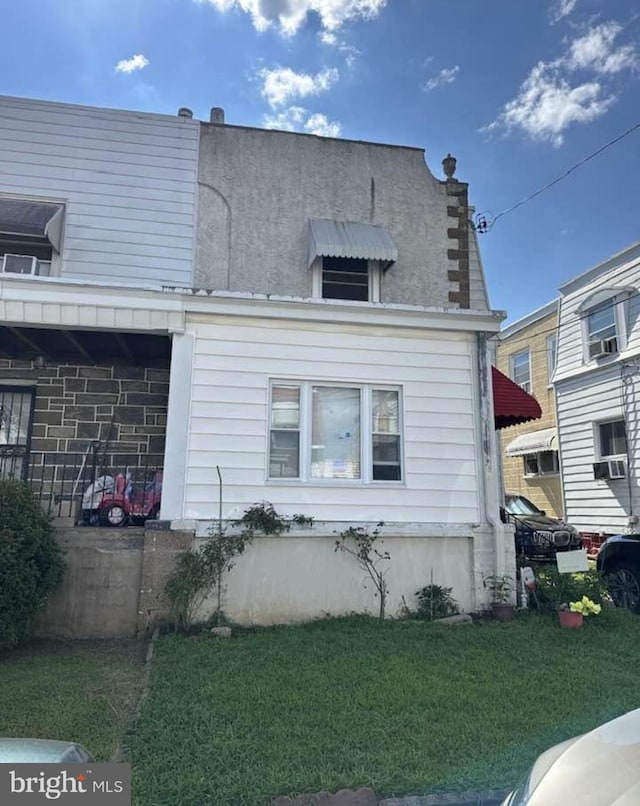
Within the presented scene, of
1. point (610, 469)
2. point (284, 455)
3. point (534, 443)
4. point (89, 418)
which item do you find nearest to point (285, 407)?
point (284, 455)

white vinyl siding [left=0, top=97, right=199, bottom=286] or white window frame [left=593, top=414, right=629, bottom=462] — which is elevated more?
white vinyl siding [left=0, top=97, right=199, bottom=286]

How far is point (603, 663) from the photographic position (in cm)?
509

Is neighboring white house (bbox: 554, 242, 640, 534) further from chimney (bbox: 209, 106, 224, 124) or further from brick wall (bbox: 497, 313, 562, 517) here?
chimney (bbox: 209, 106, 224, 124)

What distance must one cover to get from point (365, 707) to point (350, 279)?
656cm

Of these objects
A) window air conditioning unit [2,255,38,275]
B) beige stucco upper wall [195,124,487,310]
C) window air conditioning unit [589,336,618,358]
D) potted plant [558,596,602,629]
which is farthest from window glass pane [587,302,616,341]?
window air conditioning unit [2,255,38,275]

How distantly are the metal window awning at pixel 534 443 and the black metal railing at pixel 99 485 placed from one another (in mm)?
11286

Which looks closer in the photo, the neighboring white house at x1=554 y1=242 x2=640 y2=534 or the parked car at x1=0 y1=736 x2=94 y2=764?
the parked car at x1=0 y1=736 x2=94 y2=764

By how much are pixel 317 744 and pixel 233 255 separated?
694 cm

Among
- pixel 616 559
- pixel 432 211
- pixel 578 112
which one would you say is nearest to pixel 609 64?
pixel 578 112

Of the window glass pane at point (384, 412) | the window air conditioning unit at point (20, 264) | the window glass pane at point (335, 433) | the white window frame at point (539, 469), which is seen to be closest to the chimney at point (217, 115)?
the window air conditioning unit at point (20, 264)

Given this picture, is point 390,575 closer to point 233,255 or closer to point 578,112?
point 233,255

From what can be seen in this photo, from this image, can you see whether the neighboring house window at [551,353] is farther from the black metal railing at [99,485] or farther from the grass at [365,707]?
the black metal railing at [99,485]

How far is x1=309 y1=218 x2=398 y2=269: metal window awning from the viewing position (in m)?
8.28

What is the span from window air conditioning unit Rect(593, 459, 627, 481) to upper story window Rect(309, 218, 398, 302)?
289 inches
